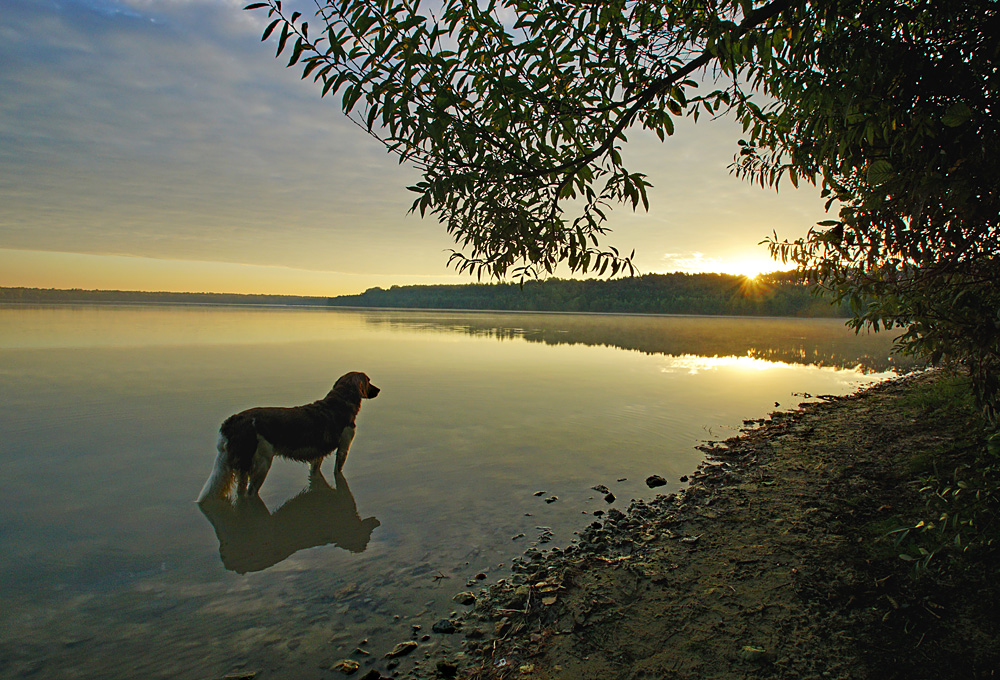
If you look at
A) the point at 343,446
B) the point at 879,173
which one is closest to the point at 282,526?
the point at 343,446

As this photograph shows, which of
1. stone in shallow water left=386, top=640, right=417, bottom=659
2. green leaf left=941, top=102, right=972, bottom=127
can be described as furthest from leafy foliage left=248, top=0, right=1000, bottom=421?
stone in shallow water left=386, top=640, right=417, bottom=659

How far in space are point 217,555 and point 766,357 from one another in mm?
24350

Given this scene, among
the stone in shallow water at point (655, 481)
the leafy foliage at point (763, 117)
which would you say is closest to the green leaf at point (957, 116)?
the leafy foliage at point (763, 117)

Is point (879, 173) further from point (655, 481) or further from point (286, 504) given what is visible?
point (286, 504)

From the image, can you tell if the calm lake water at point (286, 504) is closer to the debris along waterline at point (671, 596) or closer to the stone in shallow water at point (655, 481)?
the stone in shallow water at point (655, 481)

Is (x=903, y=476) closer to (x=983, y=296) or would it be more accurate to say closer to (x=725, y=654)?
(x=983, y=296)

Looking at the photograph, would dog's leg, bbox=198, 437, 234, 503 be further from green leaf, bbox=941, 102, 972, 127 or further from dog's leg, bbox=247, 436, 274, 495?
green leaf, bbox=941, 102, 972, 127

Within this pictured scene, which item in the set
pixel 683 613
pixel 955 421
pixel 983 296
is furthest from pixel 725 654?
pixel 955 421

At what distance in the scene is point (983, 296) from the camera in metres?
3.95

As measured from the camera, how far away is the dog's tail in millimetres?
6320

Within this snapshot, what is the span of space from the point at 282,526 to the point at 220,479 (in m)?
1.07

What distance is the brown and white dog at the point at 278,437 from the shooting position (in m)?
6.33

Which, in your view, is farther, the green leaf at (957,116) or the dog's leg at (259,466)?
the dog's leg at (259,466)

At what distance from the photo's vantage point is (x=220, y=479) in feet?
20.8
